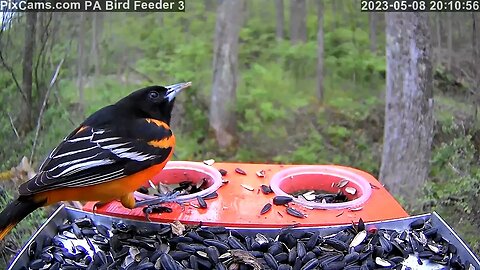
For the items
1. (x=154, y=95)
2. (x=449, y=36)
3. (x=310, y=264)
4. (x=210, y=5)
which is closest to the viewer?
(x=310, y=264)

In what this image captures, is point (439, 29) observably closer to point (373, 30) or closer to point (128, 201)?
point (373, 30)

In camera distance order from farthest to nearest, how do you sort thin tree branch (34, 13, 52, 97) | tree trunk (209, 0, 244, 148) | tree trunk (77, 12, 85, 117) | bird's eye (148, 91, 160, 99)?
tree trunk (209, 0, 244, 148)
tree trunk (77, 12, 85, 117)
thin tree branch (34, 13, 52, 97)
bird's eye (148, 91, 160, 99)

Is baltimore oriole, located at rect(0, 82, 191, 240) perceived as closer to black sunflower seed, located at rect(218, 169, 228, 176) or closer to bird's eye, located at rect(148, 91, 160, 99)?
bird's eye, located at rect(148, 91, 160, 99)

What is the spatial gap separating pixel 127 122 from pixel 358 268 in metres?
1.17

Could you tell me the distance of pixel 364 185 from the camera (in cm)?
286

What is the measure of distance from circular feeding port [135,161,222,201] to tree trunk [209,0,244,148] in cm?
148

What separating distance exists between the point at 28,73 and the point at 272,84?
1.98 m

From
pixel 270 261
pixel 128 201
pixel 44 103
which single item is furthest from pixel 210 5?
pixel 270 261

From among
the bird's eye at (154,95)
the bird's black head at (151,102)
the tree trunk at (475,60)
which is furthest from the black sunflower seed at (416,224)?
the bird's eye at (154,95)

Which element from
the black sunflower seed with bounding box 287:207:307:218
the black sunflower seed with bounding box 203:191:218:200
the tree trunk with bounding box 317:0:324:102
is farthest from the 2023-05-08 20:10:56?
the black sunflower seed with bounding box 203:191:218:200

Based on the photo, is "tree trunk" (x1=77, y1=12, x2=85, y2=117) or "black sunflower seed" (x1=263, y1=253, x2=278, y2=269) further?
"tree trunk" (x1=77, y1=12, x2=85, y2=117)

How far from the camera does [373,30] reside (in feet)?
13.2

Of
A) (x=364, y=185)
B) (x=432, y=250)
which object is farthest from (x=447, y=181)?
(x=432, y=250)

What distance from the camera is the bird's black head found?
269 cm
